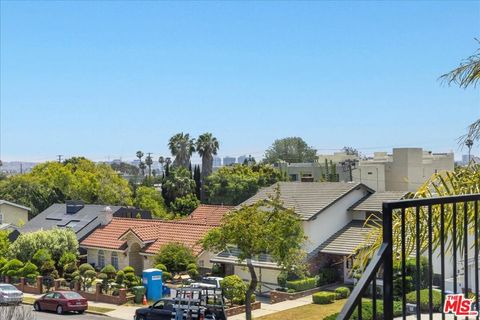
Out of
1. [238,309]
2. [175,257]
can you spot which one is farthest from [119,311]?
[175,257]

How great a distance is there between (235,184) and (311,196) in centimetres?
3013

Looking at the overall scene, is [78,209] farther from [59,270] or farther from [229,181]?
[229,181]

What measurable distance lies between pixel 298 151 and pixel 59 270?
96624 millimetres

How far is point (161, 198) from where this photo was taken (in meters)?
71.0

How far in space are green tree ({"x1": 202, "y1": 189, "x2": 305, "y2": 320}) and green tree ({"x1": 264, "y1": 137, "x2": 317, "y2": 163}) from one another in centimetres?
10255

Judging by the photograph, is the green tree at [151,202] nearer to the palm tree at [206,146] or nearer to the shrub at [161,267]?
the palm tree at [206,146]

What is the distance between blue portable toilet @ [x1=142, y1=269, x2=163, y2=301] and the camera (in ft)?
108

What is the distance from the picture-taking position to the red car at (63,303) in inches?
1208

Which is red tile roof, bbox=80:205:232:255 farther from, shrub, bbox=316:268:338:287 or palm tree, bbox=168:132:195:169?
palm tree, bbox=168:132:195:169

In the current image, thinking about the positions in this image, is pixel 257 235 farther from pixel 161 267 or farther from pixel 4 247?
pixel 4 247

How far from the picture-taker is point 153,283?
108 feet

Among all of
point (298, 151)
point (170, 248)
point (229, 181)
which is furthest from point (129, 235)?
point (298, 151)

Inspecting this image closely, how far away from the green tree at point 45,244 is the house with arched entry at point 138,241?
1918 millimetres

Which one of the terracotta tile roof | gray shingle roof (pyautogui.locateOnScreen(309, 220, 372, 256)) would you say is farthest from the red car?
the terracotta tile roof
